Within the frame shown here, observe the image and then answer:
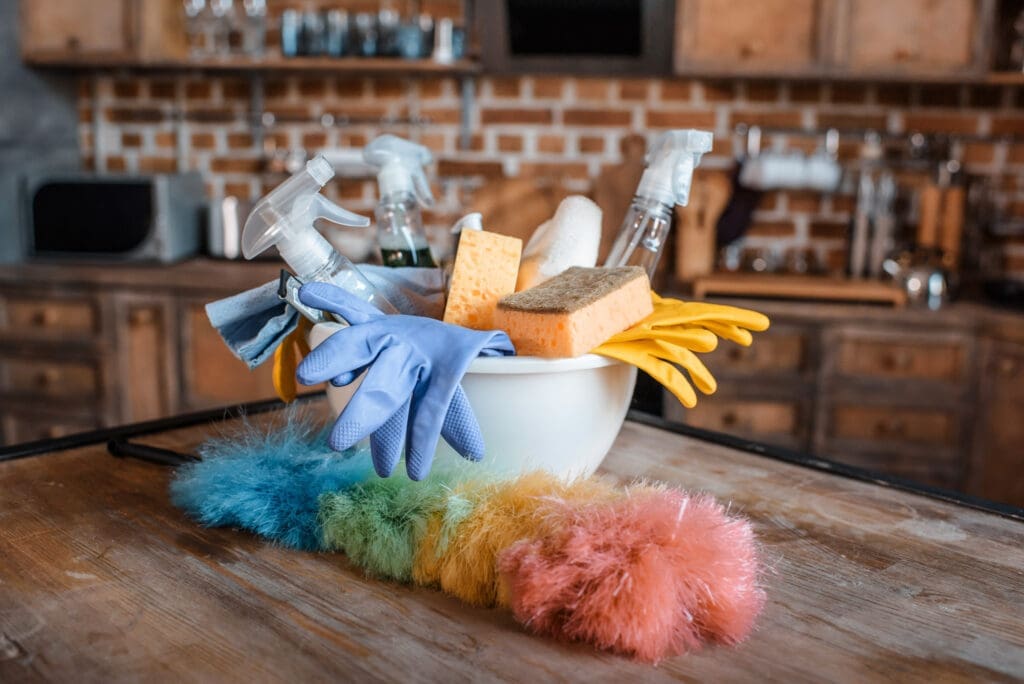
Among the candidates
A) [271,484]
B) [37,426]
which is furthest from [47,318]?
[271,484]

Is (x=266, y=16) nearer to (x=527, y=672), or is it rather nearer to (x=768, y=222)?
(x=768, y=222)

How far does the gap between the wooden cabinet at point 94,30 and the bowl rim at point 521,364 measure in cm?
243

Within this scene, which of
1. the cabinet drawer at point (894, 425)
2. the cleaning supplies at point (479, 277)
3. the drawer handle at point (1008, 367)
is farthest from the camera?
the cabinet drawer at point (894, 425)

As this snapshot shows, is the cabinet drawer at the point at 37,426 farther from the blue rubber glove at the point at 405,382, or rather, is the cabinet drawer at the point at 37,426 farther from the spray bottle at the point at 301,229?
the blue rubber glove at the point at 405,382

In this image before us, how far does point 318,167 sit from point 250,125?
240cm

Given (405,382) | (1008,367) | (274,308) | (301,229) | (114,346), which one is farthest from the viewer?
(114,346)

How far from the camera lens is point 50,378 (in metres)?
2.65

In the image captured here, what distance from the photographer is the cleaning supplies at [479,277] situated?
76 centimetres

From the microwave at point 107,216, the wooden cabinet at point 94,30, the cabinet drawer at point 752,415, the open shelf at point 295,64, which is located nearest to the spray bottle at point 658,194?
the cabinet drawer at point 752,415

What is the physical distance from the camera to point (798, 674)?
1.78 ft

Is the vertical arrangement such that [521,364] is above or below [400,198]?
below

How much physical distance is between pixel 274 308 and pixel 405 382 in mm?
261

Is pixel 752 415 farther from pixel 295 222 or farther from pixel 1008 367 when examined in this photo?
pixel 295 222

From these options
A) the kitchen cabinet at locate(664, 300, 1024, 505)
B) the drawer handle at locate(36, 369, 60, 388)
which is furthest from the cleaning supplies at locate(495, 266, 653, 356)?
the drawer handle at locate(36, 369, 60, 388)
